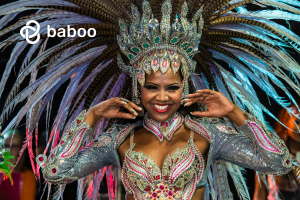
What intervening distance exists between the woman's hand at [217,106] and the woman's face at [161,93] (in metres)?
0.09

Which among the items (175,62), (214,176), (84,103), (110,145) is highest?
(175,62)

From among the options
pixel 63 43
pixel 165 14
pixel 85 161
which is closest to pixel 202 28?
pixel 165 14

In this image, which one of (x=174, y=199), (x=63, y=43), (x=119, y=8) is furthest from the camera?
(x=63, y=43)

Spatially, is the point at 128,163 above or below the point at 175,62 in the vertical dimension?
below

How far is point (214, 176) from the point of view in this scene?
8.39ft

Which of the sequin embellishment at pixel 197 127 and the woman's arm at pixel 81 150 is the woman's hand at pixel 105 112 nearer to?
the woman's arm at pixel 81 150

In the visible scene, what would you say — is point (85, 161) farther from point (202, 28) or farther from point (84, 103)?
point (202, 28)

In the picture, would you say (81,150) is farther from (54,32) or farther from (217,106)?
(217,106)

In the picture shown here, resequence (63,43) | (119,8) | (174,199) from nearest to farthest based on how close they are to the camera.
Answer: (174,199), (119,8), (63,43)

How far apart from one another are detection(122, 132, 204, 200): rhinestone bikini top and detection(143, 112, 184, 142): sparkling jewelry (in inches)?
4.9

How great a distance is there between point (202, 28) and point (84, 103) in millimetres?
949

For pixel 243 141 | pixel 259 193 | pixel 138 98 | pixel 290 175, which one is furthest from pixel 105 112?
pixel 290 175

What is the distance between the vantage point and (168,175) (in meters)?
2.16

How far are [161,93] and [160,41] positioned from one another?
304 millimetres
